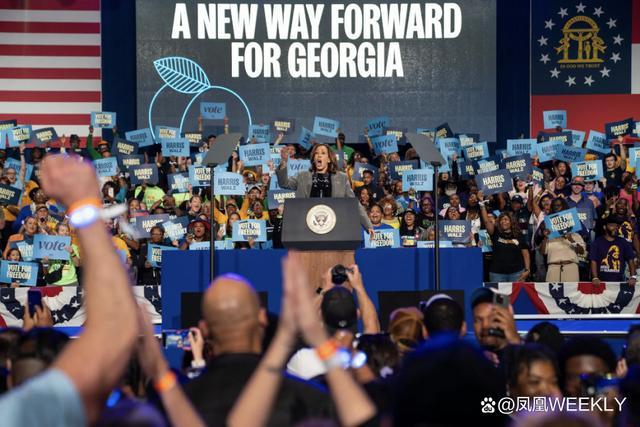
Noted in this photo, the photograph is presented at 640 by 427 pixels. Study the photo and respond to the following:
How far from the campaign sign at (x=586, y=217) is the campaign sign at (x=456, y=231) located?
5.95 ft

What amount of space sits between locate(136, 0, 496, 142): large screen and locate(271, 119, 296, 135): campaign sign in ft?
0.54

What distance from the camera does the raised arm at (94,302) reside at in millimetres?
1786

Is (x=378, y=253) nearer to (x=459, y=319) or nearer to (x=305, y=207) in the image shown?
(x=305, y=207)

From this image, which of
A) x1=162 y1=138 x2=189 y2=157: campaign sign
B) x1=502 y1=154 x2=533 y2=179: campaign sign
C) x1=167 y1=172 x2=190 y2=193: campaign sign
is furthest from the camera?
x1=162 y1=138 x2=189 y2=157: campaign sign

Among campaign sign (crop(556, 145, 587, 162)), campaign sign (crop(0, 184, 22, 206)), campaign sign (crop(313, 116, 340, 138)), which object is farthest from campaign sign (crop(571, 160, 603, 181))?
campaign sign (crop(0, 184, 22, 206))

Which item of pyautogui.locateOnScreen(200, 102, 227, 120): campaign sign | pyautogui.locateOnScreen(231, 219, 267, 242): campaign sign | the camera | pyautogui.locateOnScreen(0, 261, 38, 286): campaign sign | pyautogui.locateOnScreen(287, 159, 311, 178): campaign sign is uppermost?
pyautogui.locateOnScreen(200, 102, 227, 120): campaign sign

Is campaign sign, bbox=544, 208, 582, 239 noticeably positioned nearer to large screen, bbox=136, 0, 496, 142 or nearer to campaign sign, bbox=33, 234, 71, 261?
campaign sign, bbox=33, 234, 71, 261

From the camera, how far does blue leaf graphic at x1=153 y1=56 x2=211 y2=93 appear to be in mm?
17922

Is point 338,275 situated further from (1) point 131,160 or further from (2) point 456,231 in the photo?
(1) point 131,160

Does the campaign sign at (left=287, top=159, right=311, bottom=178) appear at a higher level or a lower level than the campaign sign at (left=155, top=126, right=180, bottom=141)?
lower

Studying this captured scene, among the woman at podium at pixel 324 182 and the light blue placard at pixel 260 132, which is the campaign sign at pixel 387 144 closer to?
the light blue placard at pixel 260 132

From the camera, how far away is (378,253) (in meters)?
9.13

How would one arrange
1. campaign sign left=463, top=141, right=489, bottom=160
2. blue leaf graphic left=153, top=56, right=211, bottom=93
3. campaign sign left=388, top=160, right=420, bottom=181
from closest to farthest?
1. campaign sign left=388, top=160, right=420, bottom=181
2. campaign sign left=463, top=141, right=489, bottom=160
3. blue leaf graphic left=153, top=56, right=211, bottom=93

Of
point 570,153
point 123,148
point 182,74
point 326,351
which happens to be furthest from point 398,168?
point 326,351
